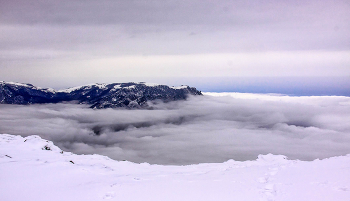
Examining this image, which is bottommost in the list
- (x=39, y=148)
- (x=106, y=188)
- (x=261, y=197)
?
(x=39, y=148)

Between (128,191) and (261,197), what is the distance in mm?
11374

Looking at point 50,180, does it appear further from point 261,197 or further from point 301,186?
point 301,186

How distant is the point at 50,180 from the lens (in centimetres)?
2164

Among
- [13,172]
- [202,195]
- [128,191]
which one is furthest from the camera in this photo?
[13,172]

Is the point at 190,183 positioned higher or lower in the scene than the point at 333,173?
lower

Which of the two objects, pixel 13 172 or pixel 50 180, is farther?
pixel 13 172

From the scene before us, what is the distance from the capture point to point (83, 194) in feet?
57.6

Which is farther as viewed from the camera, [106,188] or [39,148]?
[39,148]

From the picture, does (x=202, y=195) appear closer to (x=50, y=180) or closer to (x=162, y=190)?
(x=162, y=190)

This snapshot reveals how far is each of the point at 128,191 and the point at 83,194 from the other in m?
3.86

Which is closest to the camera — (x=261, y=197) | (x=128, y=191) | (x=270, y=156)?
(x=261, y=197)

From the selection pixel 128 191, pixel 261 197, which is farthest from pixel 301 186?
pixel 128 191

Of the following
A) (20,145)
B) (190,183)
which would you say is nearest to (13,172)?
(190,183)

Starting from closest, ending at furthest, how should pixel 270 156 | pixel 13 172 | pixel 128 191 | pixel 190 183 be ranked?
1. pixel 128 191
2. pixel 190 183
3. pixel 13 172
4. pixel 270 156
